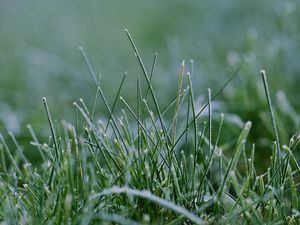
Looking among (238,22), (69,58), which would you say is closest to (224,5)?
(238,22)

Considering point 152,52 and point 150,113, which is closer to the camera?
point 150,113

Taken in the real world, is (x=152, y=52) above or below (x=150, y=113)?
below

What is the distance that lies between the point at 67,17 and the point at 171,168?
3410mm

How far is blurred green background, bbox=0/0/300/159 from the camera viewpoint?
2.28m

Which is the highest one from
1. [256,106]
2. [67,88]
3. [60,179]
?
[60,179]

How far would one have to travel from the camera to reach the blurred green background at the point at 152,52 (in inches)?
89.8

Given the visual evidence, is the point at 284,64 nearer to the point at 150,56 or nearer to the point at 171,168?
the point at 150,56

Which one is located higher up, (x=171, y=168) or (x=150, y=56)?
(x=171, y=168)

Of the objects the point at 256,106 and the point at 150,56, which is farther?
the point at 150,56

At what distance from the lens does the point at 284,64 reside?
99.3 inches

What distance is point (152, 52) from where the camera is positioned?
3.44 metres

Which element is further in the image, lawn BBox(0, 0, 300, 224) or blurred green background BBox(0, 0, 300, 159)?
blurred green background BBox(0, 0, 300, 159)

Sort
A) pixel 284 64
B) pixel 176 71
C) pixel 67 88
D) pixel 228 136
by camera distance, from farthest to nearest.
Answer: pixel 67 88, pixel 176 71, pixel 284 64, pixel 228 136

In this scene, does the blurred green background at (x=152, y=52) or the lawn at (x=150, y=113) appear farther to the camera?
the blurred green background at (x=152, y=52)
